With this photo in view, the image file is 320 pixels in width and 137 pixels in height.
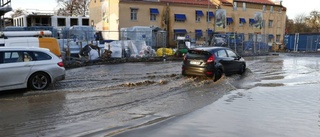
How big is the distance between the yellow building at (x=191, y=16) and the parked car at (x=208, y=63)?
21.0 m

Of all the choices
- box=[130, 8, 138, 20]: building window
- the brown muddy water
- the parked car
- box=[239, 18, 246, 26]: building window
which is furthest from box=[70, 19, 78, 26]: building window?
the brown muddy water

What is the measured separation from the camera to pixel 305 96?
973 centimetres

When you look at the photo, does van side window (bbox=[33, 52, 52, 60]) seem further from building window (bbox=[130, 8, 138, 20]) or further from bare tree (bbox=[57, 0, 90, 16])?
bare tree (bbox=[57, 0, 90, 16])

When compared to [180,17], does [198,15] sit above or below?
above

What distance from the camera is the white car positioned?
9.52 meters

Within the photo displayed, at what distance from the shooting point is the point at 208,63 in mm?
12859

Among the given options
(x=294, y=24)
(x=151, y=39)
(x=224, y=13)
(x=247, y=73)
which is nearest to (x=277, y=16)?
(x=224, y=13)

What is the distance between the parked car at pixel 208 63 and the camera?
12.9m

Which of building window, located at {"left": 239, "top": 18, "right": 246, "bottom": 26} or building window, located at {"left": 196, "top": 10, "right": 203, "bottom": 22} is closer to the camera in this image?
building window, located at {"left": 196, "top": 10, "right": 203, "bottom": 22}

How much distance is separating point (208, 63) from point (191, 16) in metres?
33.2

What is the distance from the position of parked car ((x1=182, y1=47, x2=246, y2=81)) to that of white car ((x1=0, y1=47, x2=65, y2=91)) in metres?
5.11

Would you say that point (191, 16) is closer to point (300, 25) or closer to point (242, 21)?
point (242, 21)

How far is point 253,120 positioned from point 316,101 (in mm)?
3141

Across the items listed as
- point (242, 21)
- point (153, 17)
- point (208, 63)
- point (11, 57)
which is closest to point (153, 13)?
point (153, 17)
